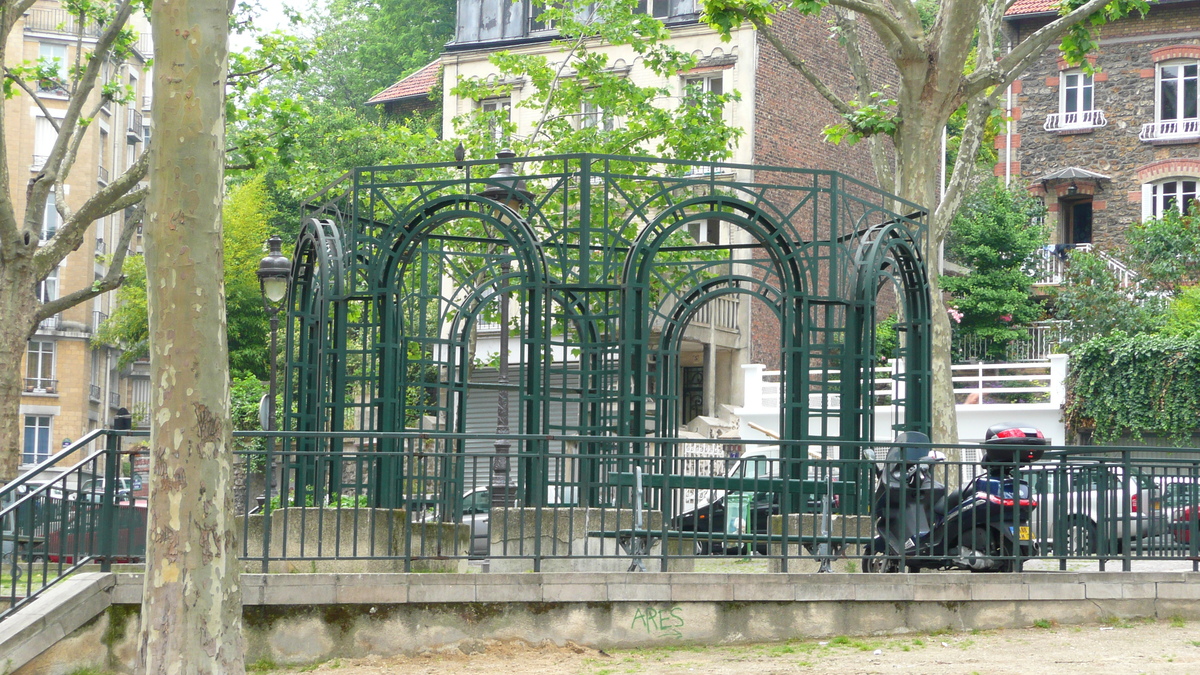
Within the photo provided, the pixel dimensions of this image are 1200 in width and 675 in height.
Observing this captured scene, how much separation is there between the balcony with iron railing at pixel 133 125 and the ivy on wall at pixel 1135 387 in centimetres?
4029

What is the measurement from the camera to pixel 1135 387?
30922mm

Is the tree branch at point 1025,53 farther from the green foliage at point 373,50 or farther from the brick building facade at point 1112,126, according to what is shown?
the green foliage at point 373,50

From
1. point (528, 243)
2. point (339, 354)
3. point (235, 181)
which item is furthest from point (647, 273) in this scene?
point (235, 181)

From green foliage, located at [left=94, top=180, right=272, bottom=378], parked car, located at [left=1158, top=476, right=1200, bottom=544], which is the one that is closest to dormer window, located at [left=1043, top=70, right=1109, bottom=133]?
green foliage, located at [left=94, top=180, right=272, bottom=378]

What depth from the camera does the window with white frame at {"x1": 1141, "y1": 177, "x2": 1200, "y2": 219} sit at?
37.9 metres

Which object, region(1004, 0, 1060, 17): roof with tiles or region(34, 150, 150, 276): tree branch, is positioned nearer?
region(34, 150, 150, 276): tree branch

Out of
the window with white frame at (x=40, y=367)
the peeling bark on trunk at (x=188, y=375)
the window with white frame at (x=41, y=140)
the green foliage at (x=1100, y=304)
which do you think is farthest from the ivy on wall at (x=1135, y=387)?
the window with white frame at (x=41, y=140)

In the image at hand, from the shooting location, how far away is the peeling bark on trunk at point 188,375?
8438 millimetres

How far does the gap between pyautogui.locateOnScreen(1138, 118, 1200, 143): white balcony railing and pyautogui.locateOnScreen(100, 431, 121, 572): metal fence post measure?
1306 inches

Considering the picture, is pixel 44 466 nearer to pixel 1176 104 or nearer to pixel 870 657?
pixel 870 657

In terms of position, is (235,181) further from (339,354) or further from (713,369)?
(339,354)

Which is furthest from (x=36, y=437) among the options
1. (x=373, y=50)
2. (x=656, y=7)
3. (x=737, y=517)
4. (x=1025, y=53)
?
(x=737, y=517)

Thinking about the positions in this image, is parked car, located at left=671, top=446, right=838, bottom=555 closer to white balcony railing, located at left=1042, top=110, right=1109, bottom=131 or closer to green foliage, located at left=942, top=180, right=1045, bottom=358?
green foliage, located at left=942, top=180, right=1045, bottom=358

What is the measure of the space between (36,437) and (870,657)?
153 ft
